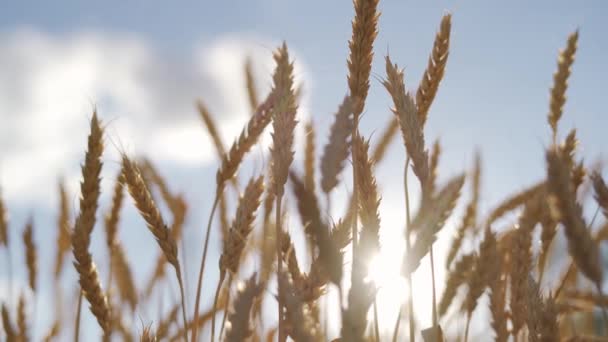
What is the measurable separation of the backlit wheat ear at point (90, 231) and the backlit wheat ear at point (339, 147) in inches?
25.7

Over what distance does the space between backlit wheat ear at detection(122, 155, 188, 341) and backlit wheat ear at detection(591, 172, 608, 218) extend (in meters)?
1.05

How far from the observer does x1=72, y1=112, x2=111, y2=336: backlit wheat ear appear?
5.67 feet

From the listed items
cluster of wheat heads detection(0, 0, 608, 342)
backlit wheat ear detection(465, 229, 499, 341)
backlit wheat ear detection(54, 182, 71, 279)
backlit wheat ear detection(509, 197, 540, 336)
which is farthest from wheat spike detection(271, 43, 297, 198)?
backlit wheat ear detection(54, 182, 71, 279)

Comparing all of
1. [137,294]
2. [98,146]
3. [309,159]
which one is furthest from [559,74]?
[137,294]

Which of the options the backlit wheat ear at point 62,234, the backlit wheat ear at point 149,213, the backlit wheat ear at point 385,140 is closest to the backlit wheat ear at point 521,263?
the backlit wheat ear at point 149,213

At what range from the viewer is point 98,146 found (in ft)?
5.74

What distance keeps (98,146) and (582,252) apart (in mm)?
1264

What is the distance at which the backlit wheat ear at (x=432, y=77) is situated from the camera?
170cm

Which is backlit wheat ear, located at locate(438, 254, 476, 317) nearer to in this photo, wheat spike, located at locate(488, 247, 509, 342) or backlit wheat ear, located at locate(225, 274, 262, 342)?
wheat spike, located at locate(488, 247, 509, 342)

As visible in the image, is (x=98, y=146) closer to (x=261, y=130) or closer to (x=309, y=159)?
(x=261, y=130)

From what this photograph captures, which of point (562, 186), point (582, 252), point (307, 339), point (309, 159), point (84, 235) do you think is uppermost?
point (309, 159)

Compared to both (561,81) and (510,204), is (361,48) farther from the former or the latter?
(510,204)

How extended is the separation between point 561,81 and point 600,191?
1.01 metres

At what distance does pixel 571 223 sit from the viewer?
1144 millimetres
